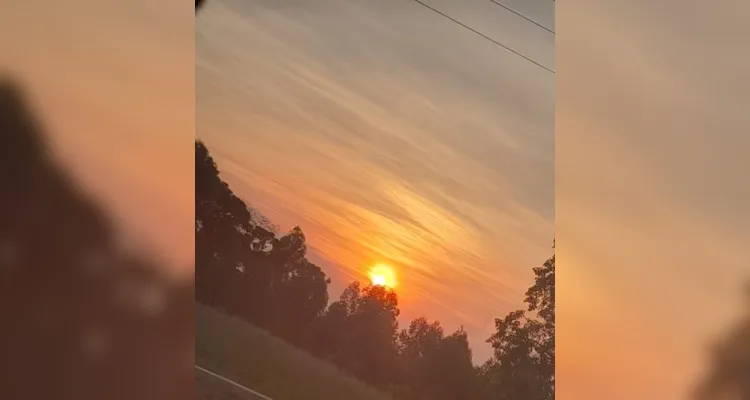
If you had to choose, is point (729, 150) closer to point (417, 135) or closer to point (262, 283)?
point (417, 135)

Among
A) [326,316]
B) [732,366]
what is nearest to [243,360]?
[326,316]

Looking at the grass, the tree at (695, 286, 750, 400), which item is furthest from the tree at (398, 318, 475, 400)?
the tree at (695, 286, 750, 400)

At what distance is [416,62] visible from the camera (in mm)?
1456

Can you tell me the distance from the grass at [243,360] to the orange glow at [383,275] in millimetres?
218

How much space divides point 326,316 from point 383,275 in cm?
15

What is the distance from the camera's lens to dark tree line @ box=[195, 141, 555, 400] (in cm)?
140

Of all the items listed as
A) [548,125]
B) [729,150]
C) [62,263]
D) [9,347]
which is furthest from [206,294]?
[729,150]

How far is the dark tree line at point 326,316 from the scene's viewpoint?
4.61 ft

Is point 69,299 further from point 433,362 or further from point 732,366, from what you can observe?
point 732,366

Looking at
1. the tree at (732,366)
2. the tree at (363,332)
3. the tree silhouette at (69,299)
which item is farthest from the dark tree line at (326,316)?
the tree at (732,366)

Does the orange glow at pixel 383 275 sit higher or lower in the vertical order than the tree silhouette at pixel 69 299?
higher

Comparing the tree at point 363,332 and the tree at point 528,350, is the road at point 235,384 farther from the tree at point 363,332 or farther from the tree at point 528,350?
the tree at point 528,350

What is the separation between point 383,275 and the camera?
1.44 meters

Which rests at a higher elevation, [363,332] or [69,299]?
[363,332]
